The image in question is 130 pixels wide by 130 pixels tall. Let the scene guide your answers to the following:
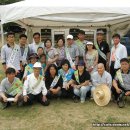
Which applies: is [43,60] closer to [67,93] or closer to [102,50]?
[67,93]

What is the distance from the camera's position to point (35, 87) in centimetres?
611

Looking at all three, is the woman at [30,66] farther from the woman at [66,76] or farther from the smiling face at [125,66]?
the smiling face at [125,66]

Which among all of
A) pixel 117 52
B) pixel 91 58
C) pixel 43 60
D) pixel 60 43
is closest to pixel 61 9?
pixel 60 43

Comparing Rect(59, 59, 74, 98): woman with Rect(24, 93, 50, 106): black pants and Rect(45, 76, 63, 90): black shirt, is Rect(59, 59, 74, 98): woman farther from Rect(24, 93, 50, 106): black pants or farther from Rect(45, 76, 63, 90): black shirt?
Rect(24, 93, 50, 106): black pants

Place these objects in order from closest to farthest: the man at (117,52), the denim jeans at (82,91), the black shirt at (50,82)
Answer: the denim jeans at (82,91) < the black shirt at (50,82) < the man at (117,52)

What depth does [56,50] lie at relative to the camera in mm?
7391

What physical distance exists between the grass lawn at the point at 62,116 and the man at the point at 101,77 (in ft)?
1.50

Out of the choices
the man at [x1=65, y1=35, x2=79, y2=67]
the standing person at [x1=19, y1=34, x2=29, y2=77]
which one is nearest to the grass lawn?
the standing person at [x1=19, y1=34, x2=29, y2=77]

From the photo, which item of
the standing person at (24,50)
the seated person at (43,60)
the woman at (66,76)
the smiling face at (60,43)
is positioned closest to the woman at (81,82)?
the woman at (66,76)

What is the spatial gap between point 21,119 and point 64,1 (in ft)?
10.6

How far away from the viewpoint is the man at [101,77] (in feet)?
20.4

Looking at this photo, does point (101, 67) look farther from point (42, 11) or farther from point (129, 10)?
point (42, 11)

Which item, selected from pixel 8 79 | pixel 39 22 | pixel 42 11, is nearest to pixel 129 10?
pixel 42 11

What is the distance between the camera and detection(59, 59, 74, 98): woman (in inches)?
257
